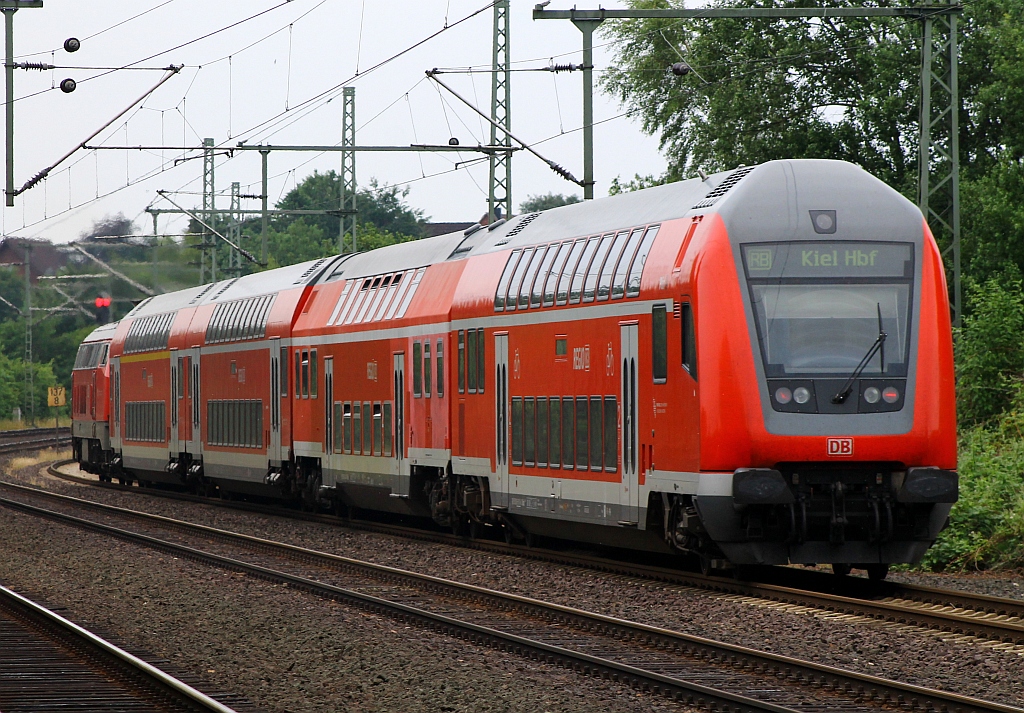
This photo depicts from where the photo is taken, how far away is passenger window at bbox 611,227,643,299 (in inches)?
636

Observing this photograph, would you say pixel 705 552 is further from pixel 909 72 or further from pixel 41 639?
pixel 909 72

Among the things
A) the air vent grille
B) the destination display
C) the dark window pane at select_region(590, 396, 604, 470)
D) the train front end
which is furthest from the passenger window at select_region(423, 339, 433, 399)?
the destination display

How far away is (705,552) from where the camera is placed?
1541 centimetres

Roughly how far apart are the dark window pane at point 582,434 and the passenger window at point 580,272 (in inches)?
40.7

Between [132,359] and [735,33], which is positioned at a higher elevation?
[735,33]

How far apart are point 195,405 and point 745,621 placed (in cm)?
2243

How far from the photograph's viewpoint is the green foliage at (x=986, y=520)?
1748cm

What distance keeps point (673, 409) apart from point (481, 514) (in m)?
5.45

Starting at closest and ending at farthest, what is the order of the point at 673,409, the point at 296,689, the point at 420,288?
the point at 296,689, the point at 673,409, the point at 420,288

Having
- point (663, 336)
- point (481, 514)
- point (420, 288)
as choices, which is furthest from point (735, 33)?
point (663, 336)

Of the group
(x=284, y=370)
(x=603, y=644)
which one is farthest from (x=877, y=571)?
(x=284, y=370)

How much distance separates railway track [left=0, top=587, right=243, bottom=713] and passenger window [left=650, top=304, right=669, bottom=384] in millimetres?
5399

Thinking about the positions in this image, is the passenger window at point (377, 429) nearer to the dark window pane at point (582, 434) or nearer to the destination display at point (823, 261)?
the dark window pane at point (582, 434)

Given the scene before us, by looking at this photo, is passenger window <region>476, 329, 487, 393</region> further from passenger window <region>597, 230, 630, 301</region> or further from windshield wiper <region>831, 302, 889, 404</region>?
windshield wiper <region>831, 302, 889, 404</region>
